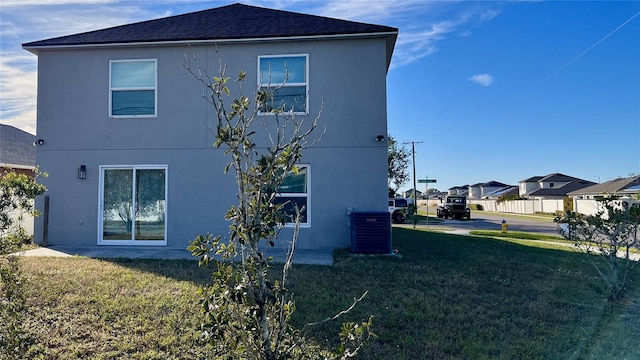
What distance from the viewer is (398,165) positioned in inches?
1475

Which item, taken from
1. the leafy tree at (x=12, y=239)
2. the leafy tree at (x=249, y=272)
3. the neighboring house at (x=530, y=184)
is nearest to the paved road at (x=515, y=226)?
the leafy tree at (x=249, y=272)

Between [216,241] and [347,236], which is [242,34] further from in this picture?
[216,241]

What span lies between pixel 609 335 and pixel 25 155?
2302 centimetres

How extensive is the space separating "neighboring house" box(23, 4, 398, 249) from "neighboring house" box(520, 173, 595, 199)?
168 ft

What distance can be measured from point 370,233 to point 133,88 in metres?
7.24

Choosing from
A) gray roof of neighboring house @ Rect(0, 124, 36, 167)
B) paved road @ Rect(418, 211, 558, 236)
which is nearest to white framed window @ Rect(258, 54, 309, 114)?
gray roof of neighboring house @ Rect(0, 124, 36, 167)

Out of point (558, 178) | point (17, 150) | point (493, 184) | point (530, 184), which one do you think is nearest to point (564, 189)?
point (558, 178)

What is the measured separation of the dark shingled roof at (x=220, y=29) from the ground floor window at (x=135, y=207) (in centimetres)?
342

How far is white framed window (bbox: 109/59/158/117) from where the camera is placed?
941cm

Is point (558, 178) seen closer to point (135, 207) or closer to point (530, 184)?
Answer: point (530, 184)

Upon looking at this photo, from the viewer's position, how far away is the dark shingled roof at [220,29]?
29.5 feet

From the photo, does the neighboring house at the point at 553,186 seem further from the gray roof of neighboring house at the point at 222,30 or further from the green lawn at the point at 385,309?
the green lawn at the point at 385,309

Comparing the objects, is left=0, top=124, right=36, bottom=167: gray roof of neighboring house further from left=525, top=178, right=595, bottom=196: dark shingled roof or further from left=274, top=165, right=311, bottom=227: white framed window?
left=525, top=178, right=595, bottom=196: dark shingled roof

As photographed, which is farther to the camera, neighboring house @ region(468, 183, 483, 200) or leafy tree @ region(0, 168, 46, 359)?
neighboring house @ region(468, 183, 483, 200)
